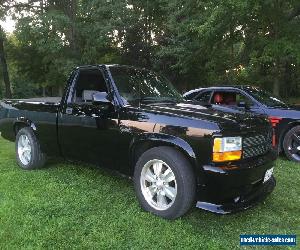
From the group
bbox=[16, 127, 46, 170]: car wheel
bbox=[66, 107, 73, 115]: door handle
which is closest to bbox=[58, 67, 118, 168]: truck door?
bbox=[66, 107, 73, 115]: door handle

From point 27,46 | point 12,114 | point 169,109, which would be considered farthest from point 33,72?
point 169,109

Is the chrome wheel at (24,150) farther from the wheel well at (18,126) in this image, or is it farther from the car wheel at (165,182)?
the car wheel at (165,182)

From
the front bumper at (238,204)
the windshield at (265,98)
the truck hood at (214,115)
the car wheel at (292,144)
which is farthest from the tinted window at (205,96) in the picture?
the front bumper at (238,204)

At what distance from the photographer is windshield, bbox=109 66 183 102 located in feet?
17.2

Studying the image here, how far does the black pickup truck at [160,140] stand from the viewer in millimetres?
4141

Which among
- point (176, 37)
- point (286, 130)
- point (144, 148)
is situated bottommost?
point (286, 130)

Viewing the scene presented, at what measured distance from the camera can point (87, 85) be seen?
5.74 meters

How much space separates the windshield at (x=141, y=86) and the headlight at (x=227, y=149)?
1.49 m

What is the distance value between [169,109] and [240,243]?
1.72 metres

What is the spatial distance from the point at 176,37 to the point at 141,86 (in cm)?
1585

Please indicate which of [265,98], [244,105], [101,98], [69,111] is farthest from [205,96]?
[101,98]

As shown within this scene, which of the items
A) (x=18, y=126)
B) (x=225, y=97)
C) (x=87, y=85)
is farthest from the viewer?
(x=225, y=97)

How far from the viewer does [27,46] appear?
31297 mm

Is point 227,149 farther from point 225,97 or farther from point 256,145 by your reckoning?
point 225,97
